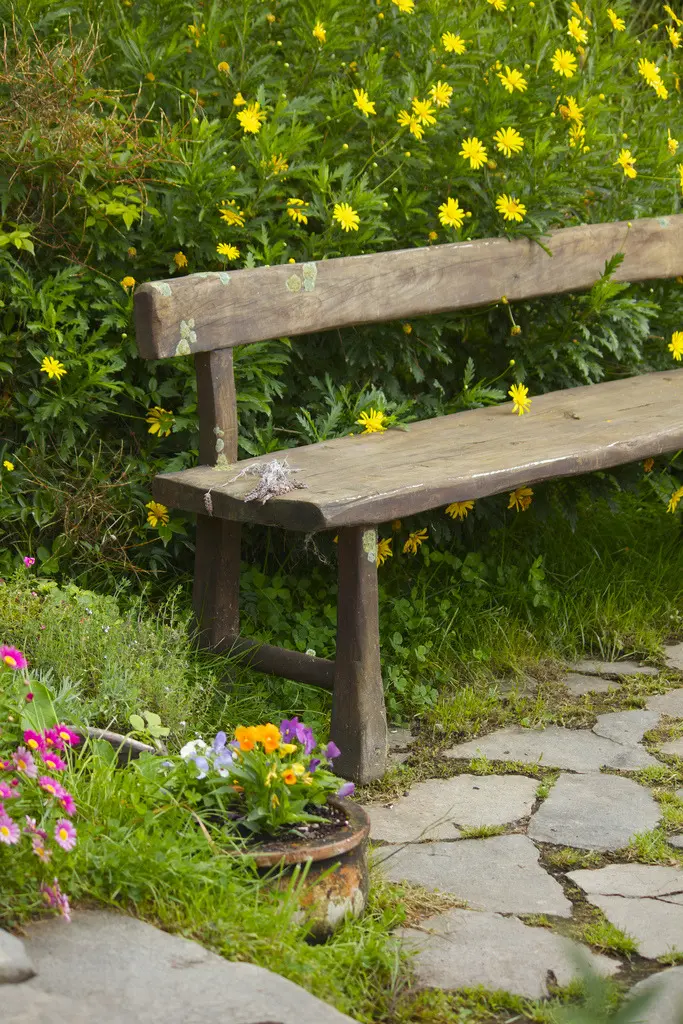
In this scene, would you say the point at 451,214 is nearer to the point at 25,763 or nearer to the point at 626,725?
the point at 626,725

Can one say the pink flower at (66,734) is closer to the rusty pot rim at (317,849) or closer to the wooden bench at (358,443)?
the rusty pot rim at (317,849)

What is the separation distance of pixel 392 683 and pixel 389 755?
0.32 metres

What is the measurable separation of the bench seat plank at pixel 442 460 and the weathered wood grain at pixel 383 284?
0.33 metres

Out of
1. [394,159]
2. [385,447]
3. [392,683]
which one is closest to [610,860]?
[392,683]

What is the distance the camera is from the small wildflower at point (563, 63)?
3.86 m

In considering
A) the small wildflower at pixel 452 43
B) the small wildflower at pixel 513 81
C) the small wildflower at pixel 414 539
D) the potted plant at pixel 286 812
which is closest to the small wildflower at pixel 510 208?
the small wildflower at pixel 513 81

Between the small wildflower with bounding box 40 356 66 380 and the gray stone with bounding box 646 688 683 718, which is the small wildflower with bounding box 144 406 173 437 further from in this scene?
the gray stone with bounding box 646 688 683 718

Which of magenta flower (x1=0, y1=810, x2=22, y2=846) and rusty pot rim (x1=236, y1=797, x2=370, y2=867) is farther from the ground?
magenta flower (x1=0, y1=810, x2=22, y2=846)

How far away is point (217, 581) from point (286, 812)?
115 centimetres

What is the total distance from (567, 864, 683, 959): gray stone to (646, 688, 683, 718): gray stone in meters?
0.91

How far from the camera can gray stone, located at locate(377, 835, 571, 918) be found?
2.46 m

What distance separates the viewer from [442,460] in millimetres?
3127

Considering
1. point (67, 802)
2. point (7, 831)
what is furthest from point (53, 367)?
point (7, 831)

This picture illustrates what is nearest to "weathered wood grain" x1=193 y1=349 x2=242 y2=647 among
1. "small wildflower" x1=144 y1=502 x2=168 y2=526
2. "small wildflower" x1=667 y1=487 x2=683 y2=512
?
"small wildflower" x1=144 y1=502 x2=168 y2=526
